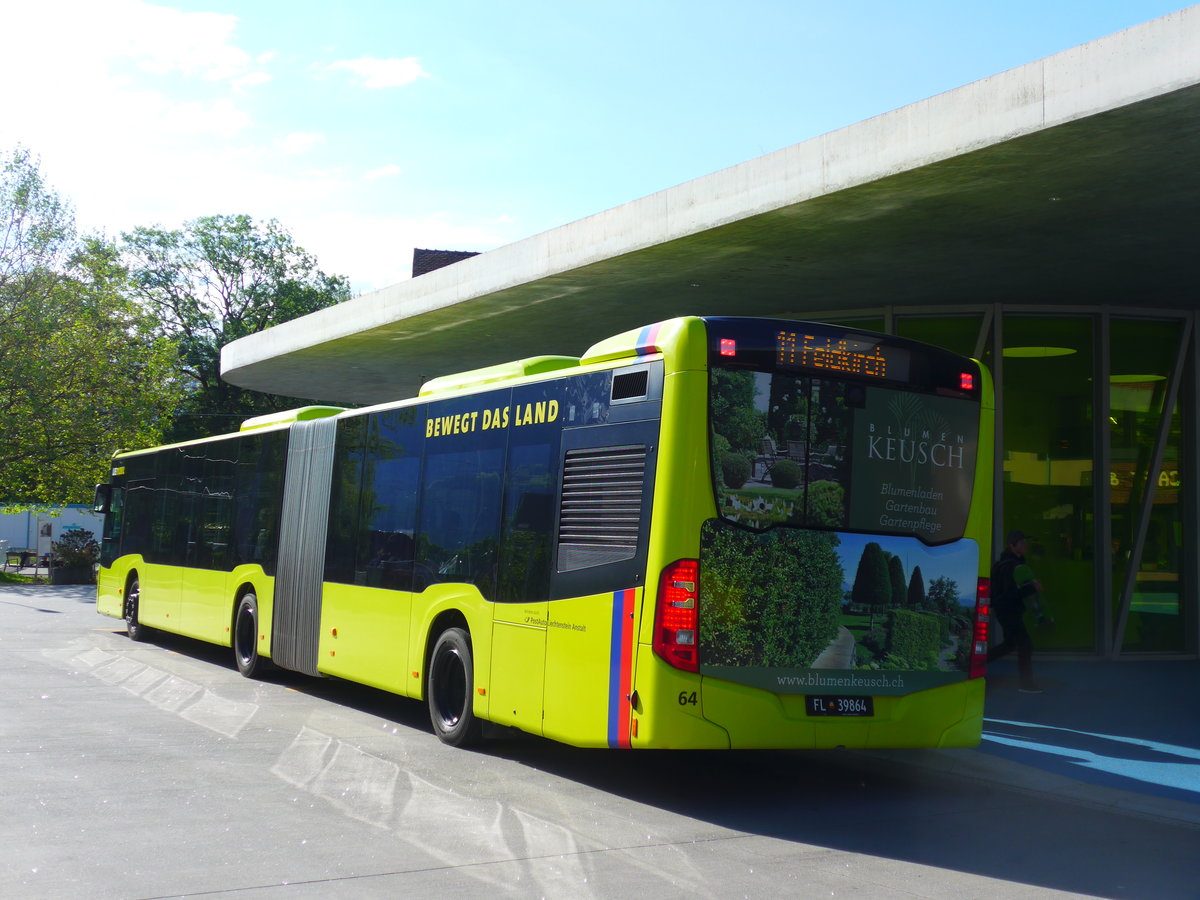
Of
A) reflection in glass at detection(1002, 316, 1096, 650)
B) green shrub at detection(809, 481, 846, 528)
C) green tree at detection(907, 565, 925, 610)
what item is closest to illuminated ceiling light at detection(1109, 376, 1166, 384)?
reflection in glass at detection(1002, 316, 1096, 650)

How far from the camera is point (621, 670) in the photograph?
7.78m

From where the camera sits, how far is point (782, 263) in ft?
49.3

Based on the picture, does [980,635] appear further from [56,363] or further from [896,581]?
[56,363]

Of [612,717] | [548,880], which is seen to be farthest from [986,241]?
[548,880]

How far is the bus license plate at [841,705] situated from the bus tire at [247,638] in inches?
332

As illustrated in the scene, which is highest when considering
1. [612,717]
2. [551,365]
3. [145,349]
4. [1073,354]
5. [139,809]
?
[145,349]

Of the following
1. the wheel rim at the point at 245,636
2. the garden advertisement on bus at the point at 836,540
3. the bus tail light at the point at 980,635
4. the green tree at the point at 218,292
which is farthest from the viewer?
the green tree at the point at 218,292

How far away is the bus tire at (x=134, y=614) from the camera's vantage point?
19594 mm

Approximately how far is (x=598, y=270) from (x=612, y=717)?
9007 millimetres

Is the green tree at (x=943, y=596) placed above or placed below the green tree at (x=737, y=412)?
below

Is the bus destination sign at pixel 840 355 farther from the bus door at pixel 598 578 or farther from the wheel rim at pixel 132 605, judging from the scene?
Answer: the wheel rim at pixel 132 605

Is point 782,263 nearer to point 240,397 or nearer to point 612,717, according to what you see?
point 612,717

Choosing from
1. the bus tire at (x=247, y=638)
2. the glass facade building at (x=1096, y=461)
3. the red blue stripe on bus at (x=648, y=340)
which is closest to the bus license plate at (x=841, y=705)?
the red blue stripe on bus at (x=648, y=340)

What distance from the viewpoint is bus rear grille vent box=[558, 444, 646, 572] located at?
26.1 ft
